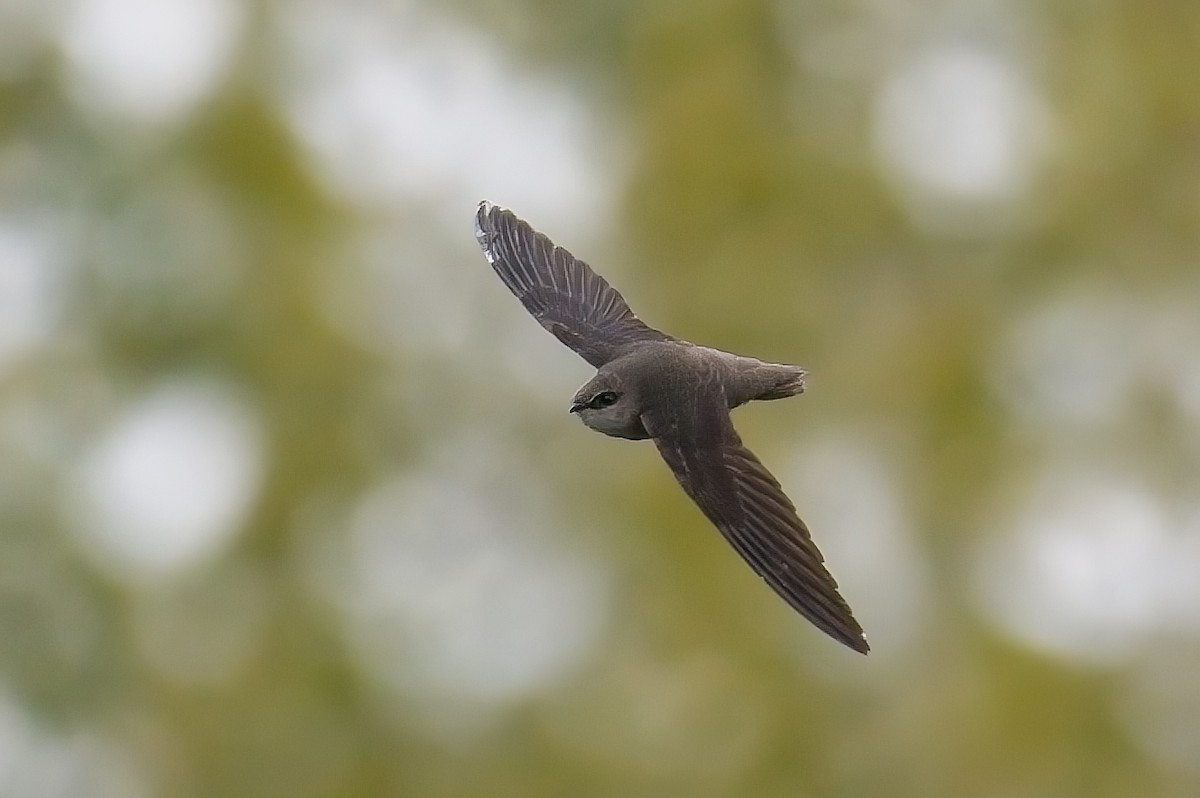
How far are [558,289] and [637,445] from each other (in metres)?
12.0

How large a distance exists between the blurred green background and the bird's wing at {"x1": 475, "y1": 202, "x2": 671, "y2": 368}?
29.9ft

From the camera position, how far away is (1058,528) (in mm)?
19203

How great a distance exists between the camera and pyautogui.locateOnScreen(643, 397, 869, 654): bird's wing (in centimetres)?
479

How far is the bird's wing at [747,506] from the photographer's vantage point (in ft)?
15.7

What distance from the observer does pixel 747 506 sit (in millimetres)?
5172

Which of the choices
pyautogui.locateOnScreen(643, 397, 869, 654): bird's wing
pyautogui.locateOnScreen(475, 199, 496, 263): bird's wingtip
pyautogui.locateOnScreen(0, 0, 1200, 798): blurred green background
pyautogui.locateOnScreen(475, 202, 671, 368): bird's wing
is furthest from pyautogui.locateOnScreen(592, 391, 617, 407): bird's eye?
pyautogui.locateOnScreen(0, 0, 1200, 798): blurred green background

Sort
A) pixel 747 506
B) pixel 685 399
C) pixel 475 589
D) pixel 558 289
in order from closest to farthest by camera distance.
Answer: pixel 747 506 → pixel 685 399 → pixel 558 289 → pixel 475 589

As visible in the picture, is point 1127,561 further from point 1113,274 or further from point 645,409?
point 645,409

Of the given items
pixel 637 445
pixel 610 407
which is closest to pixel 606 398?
pixel 610 407

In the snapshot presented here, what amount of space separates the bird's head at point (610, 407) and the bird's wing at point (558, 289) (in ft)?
1.67

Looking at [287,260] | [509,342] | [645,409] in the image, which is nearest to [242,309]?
[287,260]

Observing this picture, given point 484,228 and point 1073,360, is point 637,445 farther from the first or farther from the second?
point 484,228

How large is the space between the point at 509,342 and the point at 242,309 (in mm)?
3663

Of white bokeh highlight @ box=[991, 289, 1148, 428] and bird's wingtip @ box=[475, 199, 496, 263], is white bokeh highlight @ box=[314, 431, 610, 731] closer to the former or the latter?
white bokeh highlight @ box=[991, 289, 1148, 428]
